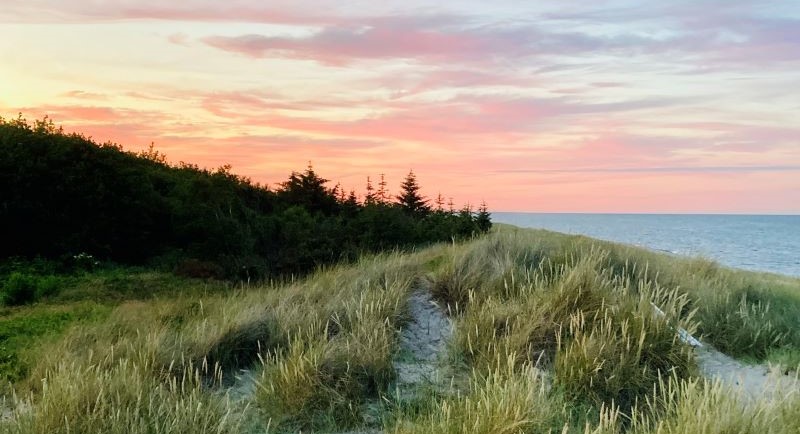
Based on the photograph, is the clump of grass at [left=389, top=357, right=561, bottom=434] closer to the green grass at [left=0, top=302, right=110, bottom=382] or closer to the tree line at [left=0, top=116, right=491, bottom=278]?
the green grass at [left=0, top=302, right=110, bottom=382]

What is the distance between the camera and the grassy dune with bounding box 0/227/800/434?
16.1ft

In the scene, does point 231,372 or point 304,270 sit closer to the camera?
point 231,372

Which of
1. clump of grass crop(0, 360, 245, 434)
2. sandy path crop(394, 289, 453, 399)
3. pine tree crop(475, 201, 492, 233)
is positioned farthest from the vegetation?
pine tree crop(475, 201, 492, 233)

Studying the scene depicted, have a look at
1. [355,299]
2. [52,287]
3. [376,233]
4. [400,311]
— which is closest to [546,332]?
[400,311]

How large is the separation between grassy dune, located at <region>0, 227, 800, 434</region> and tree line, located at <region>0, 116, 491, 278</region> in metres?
7.58

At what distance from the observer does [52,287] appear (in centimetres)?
1392

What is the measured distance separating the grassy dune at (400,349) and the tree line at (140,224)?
7.58 meters

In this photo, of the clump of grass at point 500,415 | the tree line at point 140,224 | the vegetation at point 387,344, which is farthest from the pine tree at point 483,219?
the clump of grass at point 500,415

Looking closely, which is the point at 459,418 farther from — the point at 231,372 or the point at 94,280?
the point at 94,280

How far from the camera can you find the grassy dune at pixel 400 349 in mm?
4918

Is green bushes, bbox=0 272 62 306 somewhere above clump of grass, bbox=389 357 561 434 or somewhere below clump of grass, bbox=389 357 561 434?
below

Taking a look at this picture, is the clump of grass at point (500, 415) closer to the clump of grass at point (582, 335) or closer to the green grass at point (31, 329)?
the clump of grass at point (582, 335)

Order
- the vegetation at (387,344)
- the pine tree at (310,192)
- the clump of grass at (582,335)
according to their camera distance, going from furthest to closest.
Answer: the pine tree at (310,192)
the clump of grass at (582,335)
the vegetation at (387,344)

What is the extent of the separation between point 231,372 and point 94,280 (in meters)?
9.24
